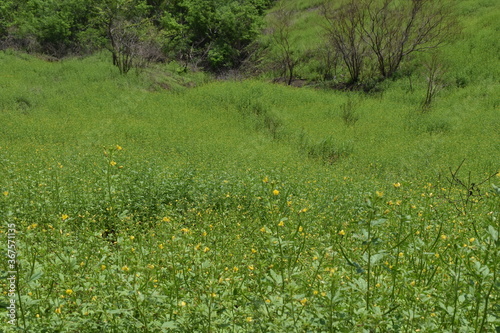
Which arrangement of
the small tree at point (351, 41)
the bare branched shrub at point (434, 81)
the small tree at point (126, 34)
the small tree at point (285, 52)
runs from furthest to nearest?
the small tree at point (285, 52) → the small tree at point (351, 41) → the small tree at point (126, 34) → the bare branched shrub at point (434, 81)

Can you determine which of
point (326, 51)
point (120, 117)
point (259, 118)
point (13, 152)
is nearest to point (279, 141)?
point (259, 118)

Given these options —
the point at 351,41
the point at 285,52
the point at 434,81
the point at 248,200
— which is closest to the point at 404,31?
the point at 351,41

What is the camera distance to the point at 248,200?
219 inches

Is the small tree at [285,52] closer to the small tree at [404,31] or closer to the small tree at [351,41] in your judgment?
the small tree at [351,41]

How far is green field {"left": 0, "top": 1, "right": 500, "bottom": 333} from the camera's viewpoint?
1.75m

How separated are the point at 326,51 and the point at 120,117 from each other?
49.4ft

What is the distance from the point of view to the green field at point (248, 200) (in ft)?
5.75

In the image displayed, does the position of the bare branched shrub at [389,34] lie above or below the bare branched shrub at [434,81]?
above

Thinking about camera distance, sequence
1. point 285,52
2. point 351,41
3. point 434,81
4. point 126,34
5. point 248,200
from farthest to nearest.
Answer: point 285,52
point 126,34
point 351,41
point 434,81
point 248,200

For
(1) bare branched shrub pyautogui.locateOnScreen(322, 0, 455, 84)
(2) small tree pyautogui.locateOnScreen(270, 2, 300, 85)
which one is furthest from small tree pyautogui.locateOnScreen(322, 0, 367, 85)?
(2) small tree pyautogui.locateOnScreen(270, 2, 300, 85)

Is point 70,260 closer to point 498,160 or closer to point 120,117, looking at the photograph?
point 498,160

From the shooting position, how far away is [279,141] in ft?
37.8

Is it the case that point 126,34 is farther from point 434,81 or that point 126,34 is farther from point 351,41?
point 434,81

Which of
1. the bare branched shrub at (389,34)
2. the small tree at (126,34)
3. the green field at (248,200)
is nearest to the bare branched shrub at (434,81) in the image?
the green field at (248,200)
